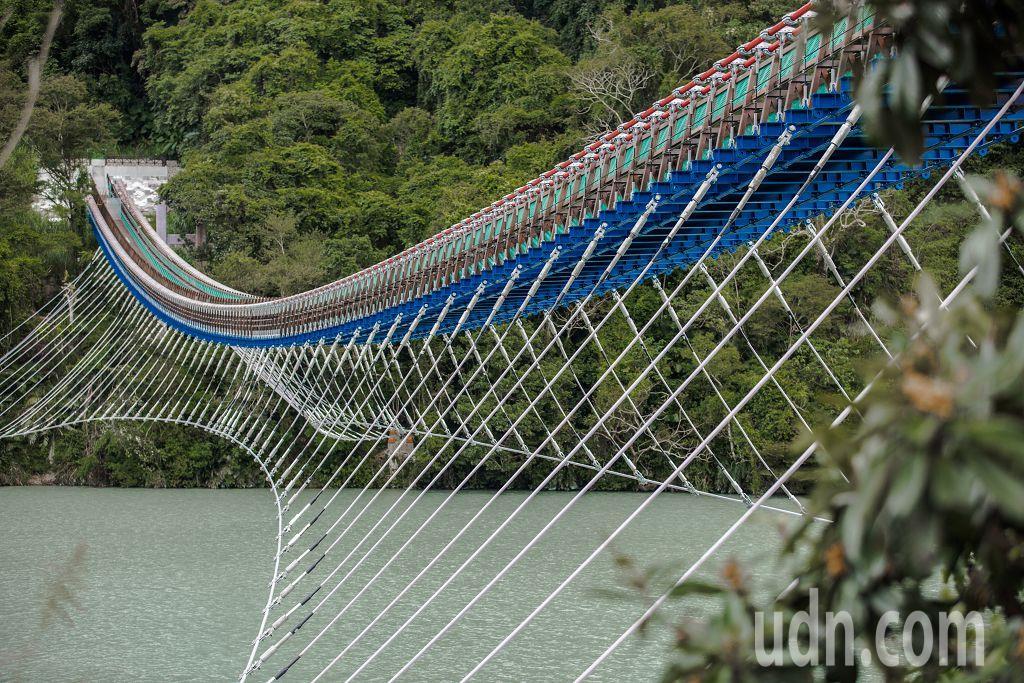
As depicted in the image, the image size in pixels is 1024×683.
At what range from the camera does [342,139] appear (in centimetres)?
4106

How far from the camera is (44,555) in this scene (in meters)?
23.3

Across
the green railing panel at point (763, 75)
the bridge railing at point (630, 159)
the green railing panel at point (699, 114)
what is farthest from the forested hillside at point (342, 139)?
the green railing panel at point (763, 75)

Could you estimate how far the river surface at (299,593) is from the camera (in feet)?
48.6

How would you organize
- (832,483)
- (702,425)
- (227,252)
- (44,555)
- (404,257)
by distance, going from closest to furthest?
(832,483)
(404,257)
(44,555)
(702,425)
(227,252)

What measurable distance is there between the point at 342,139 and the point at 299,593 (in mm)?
23526

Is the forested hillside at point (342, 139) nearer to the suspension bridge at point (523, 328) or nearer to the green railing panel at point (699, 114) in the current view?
the suspension bridge at point (523, 328)

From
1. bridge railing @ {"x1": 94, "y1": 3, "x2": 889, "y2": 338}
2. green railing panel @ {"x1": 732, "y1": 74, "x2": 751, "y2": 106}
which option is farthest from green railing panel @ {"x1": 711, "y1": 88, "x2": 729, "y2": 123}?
green railing panel @ {"x1": 732, "y1": 74, "x2": 751, "y2": 106}

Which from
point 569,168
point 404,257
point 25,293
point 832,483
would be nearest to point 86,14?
point 25,293

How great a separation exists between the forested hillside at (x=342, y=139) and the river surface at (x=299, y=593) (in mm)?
5164

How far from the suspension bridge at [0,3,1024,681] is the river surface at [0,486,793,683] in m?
0.23

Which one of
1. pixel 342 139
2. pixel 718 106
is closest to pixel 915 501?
pixel 718 106

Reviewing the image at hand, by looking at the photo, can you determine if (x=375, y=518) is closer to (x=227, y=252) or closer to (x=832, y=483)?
(x=227, y=252)

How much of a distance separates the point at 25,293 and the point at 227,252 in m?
5.76

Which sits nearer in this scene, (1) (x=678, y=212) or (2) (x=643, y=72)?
(1) (x=678, y=212)
